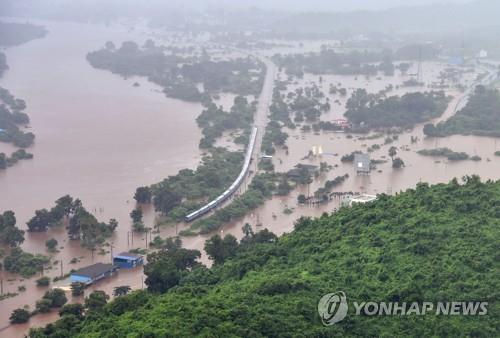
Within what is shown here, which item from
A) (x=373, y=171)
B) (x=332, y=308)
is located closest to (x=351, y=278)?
(x=332, y=308)

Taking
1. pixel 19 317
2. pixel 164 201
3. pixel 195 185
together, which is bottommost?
pixel 19 317

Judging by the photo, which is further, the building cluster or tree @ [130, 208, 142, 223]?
tree @ [130, 208, 142, 223]

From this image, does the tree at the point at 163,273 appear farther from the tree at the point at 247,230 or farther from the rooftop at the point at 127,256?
the tree at the point at 247,230

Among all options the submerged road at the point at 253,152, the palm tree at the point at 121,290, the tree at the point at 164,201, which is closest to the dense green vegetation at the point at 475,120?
the submerged road at the point at 253,152

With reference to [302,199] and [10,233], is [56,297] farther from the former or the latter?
[302,199]

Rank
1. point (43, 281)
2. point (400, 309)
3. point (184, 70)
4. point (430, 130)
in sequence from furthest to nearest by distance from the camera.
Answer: point (184, 70)
point (430, 130)
point (43, 281)
point (400, 309)

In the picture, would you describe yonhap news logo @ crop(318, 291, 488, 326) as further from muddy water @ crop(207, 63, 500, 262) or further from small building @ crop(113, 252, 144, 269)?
muddy water @ crop(207, 63, 500, 262)

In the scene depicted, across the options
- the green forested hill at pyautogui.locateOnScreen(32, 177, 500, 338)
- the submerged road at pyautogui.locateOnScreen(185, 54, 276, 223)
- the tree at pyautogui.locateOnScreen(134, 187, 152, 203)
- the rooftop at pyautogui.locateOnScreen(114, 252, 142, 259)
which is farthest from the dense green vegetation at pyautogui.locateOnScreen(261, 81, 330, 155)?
the green forested hill at pyautogui.locateOnScreen(32, 177, 500, 338)
